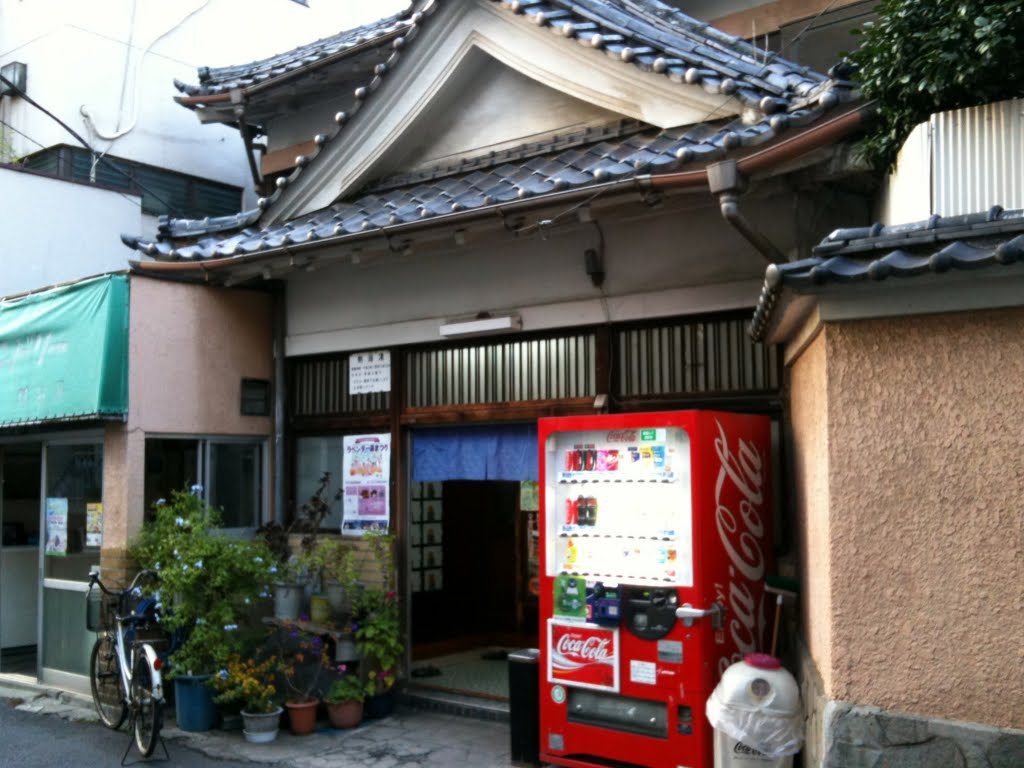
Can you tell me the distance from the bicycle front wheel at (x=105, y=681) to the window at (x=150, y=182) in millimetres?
7476

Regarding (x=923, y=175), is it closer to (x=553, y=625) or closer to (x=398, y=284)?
(x=553, y=625)

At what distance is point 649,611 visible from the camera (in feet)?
22.3

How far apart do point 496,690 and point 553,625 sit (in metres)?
3.17

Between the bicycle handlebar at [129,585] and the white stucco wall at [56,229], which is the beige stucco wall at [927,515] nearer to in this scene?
the bicycle handlebar at [129,585]

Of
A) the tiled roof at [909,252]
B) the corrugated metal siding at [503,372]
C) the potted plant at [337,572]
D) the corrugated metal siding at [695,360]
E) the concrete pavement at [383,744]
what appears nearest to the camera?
the tiled roof at [909,252]

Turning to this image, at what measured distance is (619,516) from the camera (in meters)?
7.18

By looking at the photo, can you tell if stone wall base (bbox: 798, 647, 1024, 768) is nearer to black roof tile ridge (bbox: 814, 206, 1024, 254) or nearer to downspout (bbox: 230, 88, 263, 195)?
black roof tile ridge (bbox: 814, 206, 1024, 254)

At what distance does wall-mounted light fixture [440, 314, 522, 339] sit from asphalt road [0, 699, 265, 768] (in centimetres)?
432

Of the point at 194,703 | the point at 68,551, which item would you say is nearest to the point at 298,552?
the point at 194,703

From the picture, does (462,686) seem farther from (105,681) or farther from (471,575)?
(105,681)

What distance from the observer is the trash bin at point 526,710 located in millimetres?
7750

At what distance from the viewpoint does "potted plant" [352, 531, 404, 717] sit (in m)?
9.40

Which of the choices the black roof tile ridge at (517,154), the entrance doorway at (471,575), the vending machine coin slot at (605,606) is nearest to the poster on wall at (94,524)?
the entrance doorway at (471,575)

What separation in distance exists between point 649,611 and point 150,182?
40.4 feet
